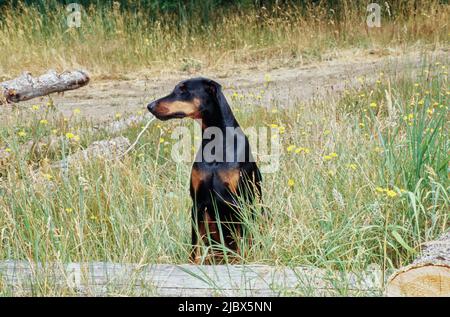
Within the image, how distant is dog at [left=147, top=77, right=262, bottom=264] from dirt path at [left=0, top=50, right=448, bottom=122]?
5.62 m

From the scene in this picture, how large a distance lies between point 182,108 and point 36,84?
393cm

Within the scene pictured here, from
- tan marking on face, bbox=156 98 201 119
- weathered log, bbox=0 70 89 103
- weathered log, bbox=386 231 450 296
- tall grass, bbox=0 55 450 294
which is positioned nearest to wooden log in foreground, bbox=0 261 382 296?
tall grass, bbox=0 55 450 294

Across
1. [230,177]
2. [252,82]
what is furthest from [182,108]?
[252,82]

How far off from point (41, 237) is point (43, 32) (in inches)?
389

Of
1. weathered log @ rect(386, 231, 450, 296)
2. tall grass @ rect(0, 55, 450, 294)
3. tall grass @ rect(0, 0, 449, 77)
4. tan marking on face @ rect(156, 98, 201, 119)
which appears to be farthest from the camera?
tall grass @ rect(0, 0, 449, 77)

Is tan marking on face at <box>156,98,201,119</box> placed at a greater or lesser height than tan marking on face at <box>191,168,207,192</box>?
greater

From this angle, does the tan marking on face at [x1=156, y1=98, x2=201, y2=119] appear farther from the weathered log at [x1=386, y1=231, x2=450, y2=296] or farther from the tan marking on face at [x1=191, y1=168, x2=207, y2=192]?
the weathered log at [x1=386, y1=231, x2=450, y2=296]

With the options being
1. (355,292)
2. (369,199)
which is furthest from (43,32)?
(355,292)

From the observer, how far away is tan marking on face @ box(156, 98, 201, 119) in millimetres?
3596

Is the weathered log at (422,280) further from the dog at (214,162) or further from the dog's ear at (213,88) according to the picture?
the dog's ear at (213,88)

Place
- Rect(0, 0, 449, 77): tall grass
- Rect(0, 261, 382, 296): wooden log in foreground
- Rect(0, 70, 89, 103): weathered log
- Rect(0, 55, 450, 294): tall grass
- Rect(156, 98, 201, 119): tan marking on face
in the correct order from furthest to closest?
Rect(0, 0, 449, 77): tall grass → Rect(0, 70, 89, 103): weathered log → Rect(0, 55, 450, 294): tall grass → Rect(156, 98, 201, 119): tan marking on face → Rect(0, 261, 382, 296): wooden log in foreground

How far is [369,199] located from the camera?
163 inches

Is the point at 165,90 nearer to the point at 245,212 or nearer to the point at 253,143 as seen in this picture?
the point at 253,143

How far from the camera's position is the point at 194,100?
3.71m
